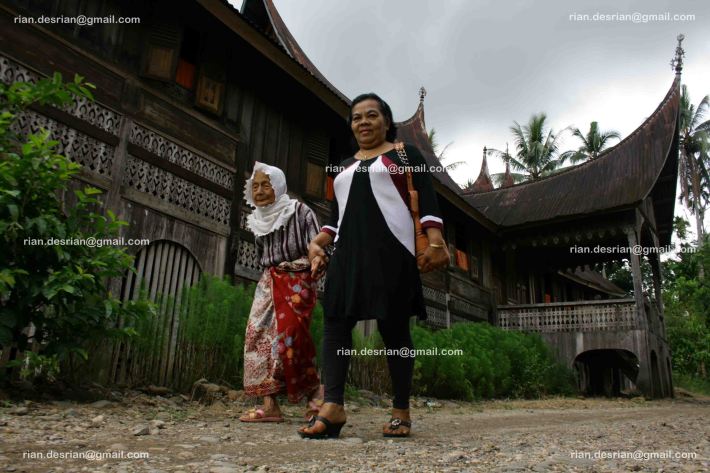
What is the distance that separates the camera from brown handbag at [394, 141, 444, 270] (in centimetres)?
287

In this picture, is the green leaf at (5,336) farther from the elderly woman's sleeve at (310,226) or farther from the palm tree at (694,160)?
the palm tree at (694,160)

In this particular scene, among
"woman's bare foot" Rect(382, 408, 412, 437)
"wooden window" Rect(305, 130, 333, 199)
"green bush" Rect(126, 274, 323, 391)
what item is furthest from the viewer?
"wooden window" Rect(305, 130, 333, 199)

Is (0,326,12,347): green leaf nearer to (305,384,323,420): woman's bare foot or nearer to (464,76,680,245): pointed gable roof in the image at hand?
(305,384,323,420): woman's bare foot

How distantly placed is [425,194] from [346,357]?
963 mm

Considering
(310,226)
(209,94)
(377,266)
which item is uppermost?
(209,94)

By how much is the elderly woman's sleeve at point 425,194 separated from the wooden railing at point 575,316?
11.2 metres

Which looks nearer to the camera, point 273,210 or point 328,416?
point 328,416

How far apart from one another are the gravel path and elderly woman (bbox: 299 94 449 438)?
0.84ft

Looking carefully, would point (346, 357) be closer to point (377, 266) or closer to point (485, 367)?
point (377, 266)

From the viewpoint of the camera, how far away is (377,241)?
2830 mm

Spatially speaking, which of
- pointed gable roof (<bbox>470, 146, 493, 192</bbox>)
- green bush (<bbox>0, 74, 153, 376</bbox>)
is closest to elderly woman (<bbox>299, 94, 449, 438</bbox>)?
green bush (<bbox>0, 74, 153, 376</bbox>)

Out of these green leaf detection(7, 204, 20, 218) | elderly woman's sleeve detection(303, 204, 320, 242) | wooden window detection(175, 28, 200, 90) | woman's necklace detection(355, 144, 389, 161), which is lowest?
green leaf detection(7, 204, 20, 218)

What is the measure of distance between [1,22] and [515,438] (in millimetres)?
5321

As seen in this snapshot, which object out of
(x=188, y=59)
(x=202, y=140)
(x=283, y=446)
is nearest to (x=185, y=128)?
(x=202, y=140)
